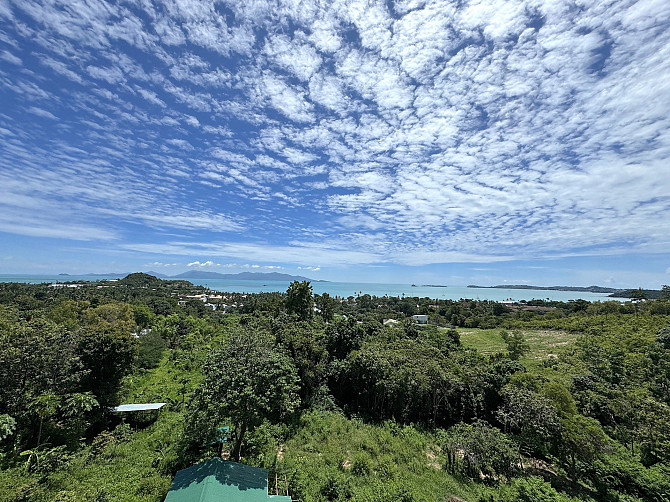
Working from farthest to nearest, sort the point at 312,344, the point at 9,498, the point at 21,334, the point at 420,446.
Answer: the point at 312,344
the point at 420,446
the point at 21,334
the point at 9,498

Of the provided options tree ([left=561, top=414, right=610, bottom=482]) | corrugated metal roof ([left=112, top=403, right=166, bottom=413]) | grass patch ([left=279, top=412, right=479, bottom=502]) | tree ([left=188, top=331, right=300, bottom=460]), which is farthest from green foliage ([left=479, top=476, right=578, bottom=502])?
corrugated metal roof ([left=112, top=403, right=166, bottom=413])

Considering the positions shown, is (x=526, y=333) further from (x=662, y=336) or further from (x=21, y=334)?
(x=21, y=334)

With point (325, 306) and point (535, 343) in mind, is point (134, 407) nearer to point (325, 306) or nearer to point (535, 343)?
point (325, 306)

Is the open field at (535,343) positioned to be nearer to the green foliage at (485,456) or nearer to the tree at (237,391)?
the green foliage at (485,456)

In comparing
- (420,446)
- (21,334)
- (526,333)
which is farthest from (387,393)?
(526,333)

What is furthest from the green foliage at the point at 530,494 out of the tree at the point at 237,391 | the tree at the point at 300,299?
the tree at the point at 300,299

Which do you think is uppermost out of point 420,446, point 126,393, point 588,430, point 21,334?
point 21,334
